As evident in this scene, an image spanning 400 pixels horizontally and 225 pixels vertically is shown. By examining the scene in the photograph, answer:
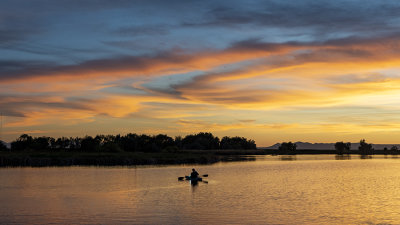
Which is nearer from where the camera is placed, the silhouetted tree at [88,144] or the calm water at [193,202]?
the calm water at [193,202]

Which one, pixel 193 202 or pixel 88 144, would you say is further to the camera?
pixel 88 144

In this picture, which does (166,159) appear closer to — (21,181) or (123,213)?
(21,181)

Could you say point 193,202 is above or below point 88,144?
below

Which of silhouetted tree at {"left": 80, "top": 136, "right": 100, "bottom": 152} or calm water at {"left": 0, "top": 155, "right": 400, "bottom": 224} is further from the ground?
silhouetted tree at {"left": 80, "top": 136, "right": 100, "bottom": 152}

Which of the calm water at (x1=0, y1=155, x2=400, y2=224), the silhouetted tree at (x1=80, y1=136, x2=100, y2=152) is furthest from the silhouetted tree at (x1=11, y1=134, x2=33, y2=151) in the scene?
the calm water at (x1=0, y1=155, x2=400, y2=224)

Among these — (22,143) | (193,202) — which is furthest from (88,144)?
(193,202)

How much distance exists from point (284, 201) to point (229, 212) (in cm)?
858

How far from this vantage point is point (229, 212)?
1353 inches

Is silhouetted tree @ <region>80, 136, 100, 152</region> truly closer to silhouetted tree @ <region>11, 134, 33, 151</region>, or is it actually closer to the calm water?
silhouetted tree @ <region>11, 134, 33, 151</region>

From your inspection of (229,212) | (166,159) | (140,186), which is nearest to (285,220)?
(229,212)

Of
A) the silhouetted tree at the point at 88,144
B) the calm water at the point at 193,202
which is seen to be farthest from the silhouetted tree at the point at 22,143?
the calm water at the point at 193,202

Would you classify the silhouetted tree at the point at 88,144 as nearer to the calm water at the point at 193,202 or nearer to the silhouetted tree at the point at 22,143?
the silhouetted tree at the point at 22,143

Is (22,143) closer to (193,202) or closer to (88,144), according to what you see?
(88,144)

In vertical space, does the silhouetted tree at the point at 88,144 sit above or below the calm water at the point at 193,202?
above
